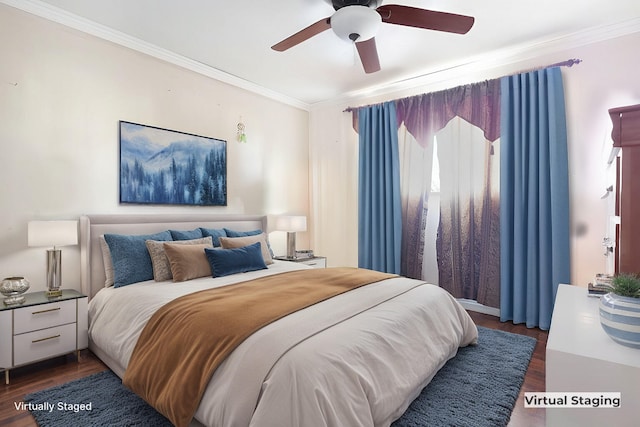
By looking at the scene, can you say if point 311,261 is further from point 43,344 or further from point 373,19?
point 373,19

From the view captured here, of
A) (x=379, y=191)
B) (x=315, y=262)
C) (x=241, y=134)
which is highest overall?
(x=241, y=134)

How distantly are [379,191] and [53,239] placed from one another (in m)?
3.25

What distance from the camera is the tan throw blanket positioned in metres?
1.49

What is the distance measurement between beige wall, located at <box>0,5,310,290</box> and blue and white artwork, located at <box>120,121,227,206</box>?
83 millimetres

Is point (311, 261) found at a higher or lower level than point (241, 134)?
lower

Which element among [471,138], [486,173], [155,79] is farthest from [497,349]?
[155,79]

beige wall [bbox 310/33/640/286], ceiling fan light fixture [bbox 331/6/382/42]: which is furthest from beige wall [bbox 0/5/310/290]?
beige wall [bbox 310/33/640/286]

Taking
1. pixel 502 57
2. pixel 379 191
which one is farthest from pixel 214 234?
pixel 502 57

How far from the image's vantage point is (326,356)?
140 cm

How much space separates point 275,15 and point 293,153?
2.23 m

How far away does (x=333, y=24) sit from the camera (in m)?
2.16

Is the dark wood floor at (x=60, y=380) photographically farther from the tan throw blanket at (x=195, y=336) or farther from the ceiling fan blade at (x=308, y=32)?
the ceiling fan blade at (x=308, y=32)

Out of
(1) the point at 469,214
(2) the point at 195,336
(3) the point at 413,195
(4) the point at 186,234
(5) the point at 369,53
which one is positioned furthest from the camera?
(3) the point at 413,195

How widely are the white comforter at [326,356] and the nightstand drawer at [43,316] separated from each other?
0.26m
